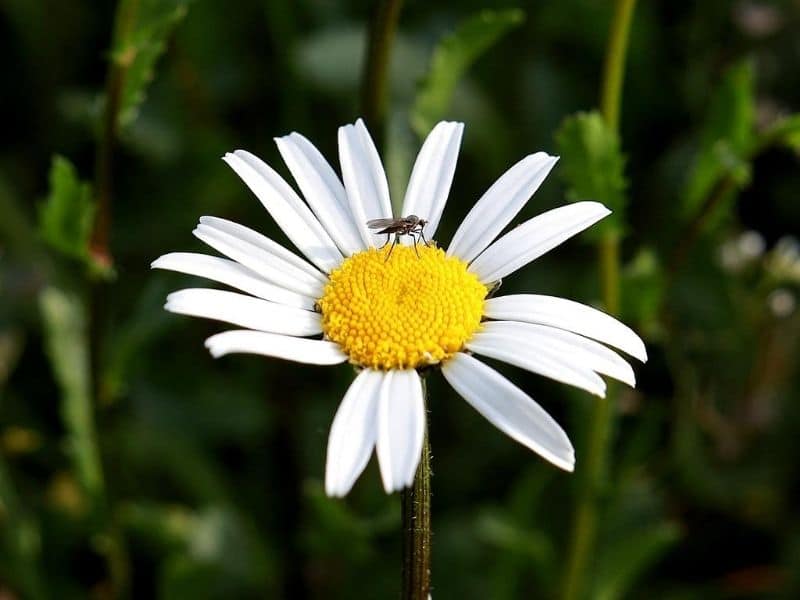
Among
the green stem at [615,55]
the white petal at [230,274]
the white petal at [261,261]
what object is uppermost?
the green stem at [615,55]

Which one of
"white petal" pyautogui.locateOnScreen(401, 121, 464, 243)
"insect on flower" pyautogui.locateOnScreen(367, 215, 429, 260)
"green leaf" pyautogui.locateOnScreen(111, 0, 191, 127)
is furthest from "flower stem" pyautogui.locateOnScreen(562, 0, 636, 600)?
"green leaf" pyautogui.locateOnScreen(111, 0, 191, 127)

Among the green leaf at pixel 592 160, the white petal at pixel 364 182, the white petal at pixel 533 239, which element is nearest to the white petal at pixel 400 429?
the white petal at pixel 533 239

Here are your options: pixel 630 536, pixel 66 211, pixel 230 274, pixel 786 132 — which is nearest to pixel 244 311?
pixel 230 274

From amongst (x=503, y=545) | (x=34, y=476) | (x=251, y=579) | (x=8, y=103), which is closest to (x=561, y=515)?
(x=503, y=545)

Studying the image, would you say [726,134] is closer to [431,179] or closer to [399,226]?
[431,179]

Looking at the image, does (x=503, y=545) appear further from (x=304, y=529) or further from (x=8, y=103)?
(x=8, y=103)

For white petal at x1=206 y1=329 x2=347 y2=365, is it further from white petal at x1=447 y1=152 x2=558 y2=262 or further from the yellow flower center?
white petal at x1=447 y1=152 x2=558 y2=262

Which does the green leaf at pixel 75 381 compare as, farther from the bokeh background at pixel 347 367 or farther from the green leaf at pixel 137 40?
the green leaf at pixel 137 40
